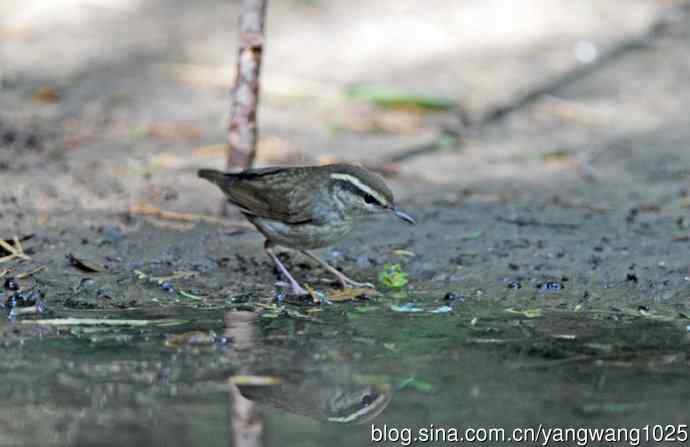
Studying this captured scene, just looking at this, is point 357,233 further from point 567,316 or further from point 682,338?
point 682,338

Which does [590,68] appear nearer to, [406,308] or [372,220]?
[372,220]

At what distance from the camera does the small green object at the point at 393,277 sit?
7301 mm

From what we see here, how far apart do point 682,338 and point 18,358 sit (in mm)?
3481

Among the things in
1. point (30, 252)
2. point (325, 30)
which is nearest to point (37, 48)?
point (325, 30)

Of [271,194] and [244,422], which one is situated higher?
[271,194]

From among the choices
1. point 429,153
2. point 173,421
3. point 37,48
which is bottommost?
point 173,421

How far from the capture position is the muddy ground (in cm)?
519

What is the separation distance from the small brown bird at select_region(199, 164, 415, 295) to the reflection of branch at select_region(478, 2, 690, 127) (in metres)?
4.51

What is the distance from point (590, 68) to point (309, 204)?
7.26m

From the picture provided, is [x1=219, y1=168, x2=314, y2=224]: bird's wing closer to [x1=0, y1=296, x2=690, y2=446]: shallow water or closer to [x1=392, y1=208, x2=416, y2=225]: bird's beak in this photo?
[x1=392, y1=208, x2=416, y2=225]: bird's beak

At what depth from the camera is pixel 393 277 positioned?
24.1ft

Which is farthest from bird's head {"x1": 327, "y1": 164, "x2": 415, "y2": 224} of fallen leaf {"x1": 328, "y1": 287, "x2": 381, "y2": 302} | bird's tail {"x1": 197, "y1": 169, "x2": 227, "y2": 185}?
bird's tail {"x1": 197, "y1": 169, "x2": 227, "y2": 185}

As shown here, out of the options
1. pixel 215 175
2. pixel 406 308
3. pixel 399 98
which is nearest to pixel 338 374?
pixel 406 308

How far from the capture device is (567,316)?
6.64 metres
